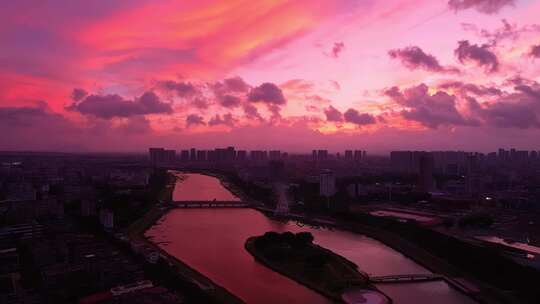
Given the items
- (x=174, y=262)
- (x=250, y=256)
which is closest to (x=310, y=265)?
(x=250, y=256)

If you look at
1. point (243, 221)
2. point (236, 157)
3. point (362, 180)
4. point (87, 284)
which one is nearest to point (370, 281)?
point (87, 284)

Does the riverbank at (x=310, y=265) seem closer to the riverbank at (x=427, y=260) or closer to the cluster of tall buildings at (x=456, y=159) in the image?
the riverbank at (x=427, y=260)

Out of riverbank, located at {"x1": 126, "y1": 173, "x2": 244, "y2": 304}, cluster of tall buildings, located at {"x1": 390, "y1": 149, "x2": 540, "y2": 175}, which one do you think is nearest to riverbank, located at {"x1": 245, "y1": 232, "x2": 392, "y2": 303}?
riverbank, located at {"x1": 126, "y1": 173, "x2": 244, "y2": 304}

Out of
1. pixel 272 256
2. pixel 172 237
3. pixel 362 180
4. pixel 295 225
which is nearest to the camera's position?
pixel 272 256

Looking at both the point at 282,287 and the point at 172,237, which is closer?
the point at 282,287

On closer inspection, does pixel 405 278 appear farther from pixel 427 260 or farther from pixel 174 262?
pixel 174 262

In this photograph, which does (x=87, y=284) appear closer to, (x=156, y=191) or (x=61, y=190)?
(x=61, y=190)

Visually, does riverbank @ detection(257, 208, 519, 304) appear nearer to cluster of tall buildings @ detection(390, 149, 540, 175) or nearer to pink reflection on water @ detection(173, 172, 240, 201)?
pink reflection on water @ detection(173, 172, 240, 201)

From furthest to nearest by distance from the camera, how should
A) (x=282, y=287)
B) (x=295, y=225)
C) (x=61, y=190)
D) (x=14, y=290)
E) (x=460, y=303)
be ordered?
1. (x=61, y=190)
2. (x=295, y=225)
3. (x=282, y=287)
4. (x=460, y=303)
5. (x=14, y=290)
